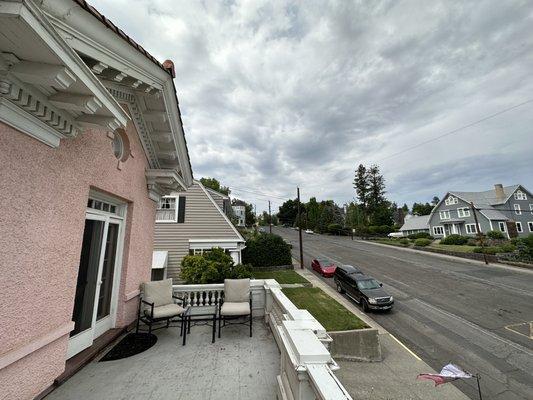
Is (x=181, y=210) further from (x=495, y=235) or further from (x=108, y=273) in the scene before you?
(x=495, y=235)

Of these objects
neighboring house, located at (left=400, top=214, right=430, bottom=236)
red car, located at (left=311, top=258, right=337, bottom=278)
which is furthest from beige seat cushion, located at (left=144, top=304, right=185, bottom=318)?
neighboring house, located at (left=400, top=214, right=430, bottom=236)

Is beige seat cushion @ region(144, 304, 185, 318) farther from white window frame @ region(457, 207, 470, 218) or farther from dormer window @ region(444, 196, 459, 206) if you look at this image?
dormer window @ region(444, 196, 459, 206)

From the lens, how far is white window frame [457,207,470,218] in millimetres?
34906

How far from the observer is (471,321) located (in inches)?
387

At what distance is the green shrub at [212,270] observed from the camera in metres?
8.64

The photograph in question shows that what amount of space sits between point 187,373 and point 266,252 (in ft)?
56.1

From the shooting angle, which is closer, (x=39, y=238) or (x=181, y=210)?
(x=39, y=238)

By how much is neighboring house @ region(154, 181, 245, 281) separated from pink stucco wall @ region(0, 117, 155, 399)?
10021 mm

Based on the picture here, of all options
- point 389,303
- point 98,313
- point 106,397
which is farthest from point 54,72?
point 389,303

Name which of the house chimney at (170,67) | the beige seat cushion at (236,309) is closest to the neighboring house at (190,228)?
the beige seat cushion at (236,309)

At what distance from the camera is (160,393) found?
303cm

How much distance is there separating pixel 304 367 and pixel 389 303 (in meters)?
10.8

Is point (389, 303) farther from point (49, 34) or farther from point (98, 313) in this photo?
point (49, 34)

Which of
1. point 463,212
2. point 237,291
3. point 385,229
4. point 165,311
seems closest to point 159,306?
point 165,311
